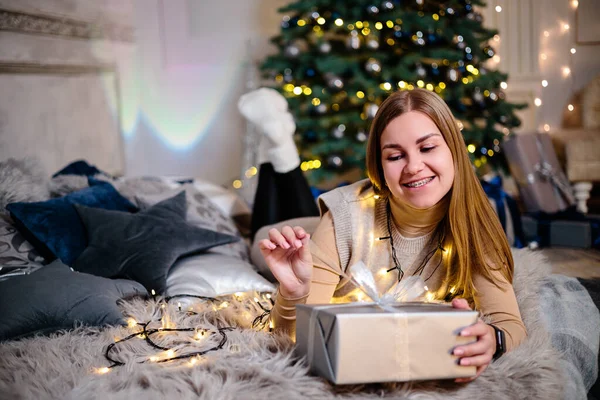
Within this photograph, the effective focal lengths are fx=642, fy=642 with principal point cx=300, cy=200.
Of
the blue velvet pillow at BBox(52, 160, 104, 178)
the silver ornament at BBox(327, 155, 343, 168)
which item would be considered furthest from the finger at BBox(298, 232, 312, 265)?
the silver ornament at BBox(327, 155, 343, 168)

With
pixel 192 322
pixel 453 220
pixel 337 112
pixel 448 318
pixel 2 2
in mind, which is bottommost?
pixel 192 322

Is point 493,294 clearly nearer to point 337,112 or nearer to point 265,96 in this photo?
point 265,96

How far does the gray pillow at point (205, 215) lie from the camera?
233 cm

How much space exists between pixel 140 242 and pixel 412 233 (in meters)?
0.88

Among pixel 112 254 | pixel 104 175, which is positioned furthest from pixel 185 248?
pixel 104 175

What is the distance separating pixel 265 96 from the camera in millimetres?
2990

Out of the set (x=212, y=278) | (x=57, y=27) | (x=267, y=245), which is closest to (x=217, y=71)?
(x=57, y=27)

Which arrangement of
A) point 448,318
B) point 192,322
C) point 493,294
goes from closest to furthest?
point 448,318, point 493,294, point 192,322

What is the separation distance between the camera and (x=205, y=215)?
2.48 metres

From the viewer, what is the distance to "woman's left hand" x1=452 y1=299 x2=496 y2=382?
3.81 ft

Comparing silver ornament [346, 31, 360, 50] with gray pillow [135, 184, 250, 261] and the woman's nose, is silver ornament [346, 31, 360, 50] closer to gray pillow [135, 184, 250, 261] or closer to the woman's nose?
gray pillow [135, 184, 250, 261]

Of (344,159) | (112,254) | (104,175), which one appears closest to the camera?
(112,254)

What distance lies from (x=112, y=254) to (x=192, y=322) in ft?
1.60

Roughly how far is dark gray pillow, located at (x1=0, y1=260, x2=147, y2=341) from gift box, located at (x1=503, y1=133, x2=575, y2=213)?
3.01 metres
